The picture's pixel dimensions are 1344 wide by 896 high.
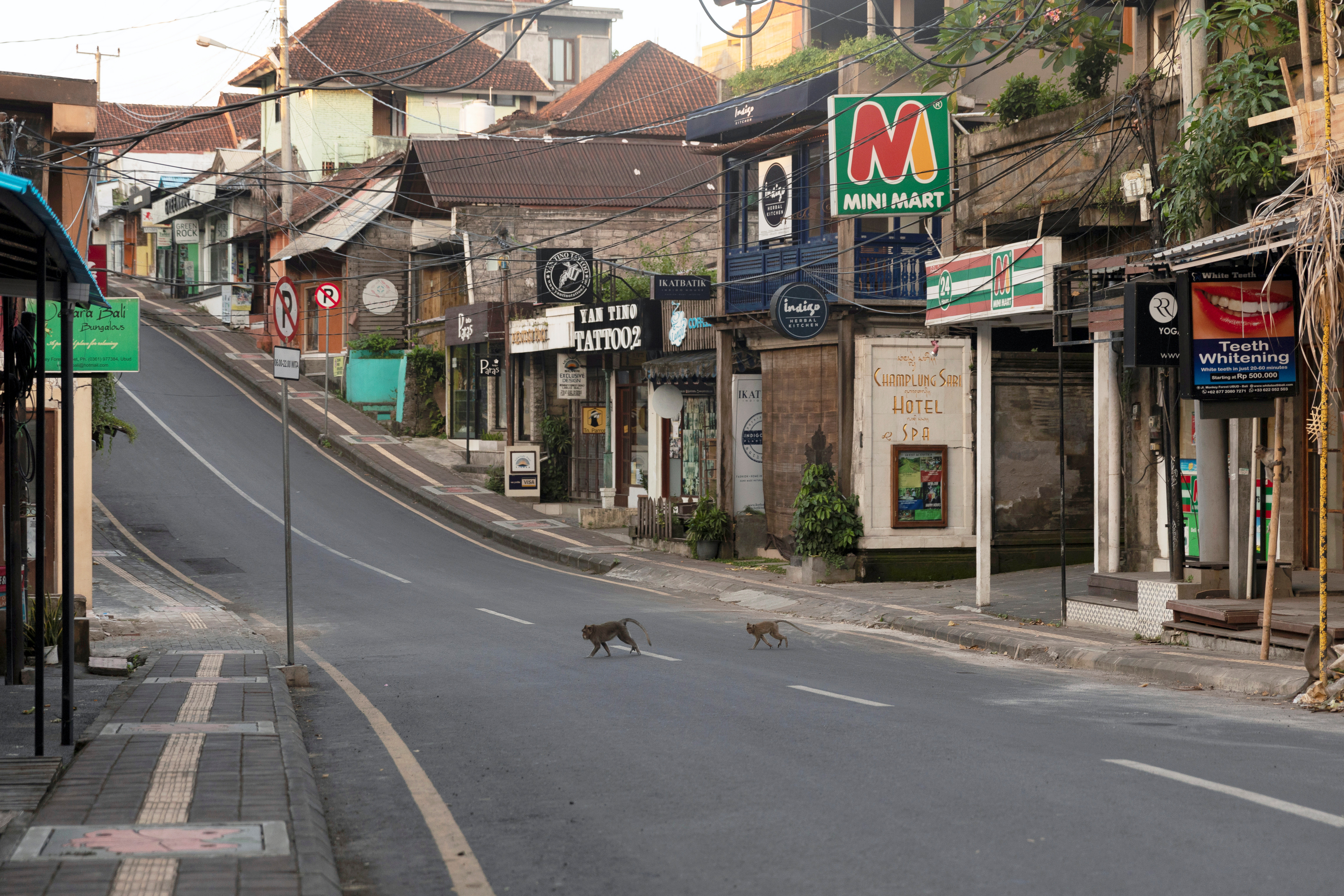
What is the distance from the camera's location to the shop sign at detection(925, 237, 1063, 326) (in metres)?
16.9

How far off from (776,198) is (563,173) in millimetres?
23294

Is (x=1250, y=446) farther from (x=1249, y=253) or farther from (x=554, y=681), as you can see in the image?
(x=554, y=681)

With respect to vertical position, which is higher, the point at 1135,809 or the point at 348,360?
Answer: the point at 348,360

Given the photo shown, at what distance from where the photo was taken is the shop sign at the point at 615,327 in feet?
103

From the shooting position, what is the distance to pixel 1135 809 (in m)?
6.88

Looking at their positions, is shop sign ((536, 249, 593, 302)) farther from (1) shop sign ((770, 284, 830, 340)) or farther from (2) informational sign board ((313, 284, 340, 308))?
(2) informational sign board ((313, 284, 340, 308))

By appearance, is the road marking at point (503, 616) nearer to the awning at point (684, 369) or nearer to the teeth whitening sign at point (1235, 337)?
the teeth whitening sign at point (1235, 337)

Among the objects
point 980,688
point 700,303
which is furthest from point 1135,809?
point 700,303

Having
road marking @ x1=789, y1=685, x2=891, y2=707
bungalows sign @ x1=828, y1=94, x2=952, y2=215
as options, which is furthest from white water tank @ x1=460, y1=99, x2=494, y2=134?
road marking @ x1=789, y1=685, x2=891, y2=707

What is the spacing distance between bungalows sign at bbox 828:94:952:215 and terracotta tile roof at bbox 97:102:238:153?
225 feet

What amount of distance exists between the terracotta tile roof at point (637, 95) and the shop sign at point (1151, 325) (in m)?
44.1

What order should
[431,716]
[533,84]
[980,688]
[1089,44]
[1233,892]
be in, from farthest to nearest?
[533,84] → [1089,44] → [980,688] → [431,716] → [1233,892]

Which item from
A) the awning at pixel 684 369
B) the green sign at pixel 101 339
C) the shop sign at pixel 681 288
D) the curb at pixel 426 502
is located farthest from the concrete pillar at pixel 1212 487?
the awning at pixel 684 369

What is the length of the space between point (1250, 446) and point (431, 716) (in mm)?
9567
